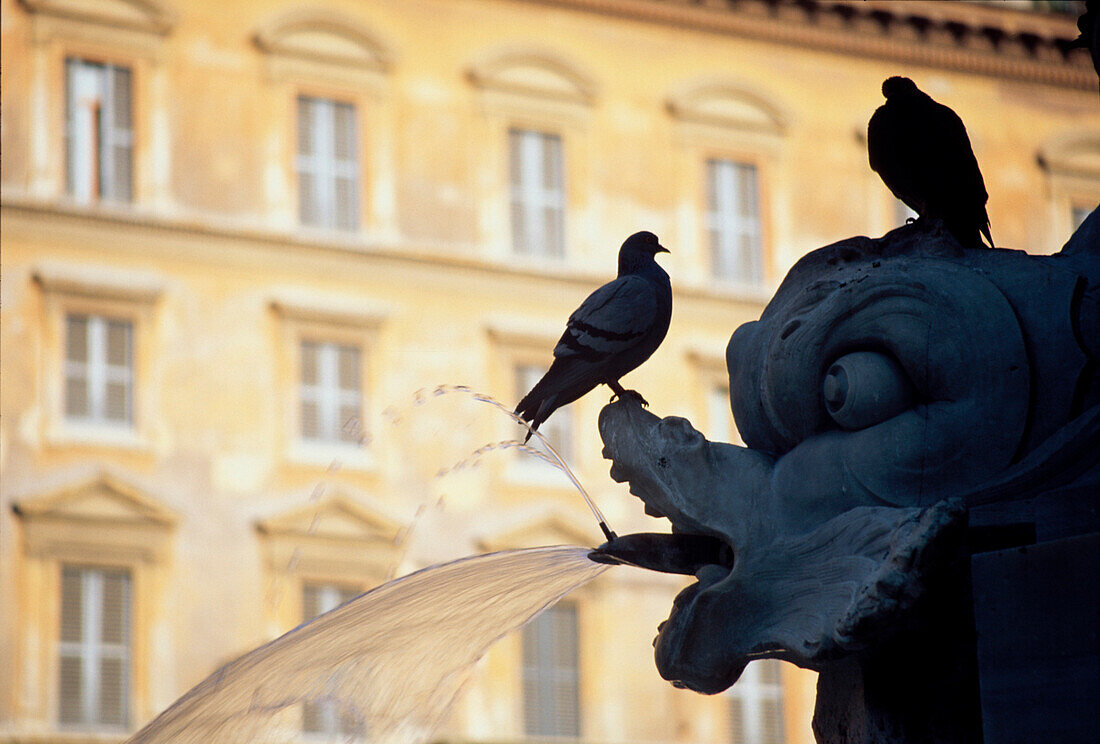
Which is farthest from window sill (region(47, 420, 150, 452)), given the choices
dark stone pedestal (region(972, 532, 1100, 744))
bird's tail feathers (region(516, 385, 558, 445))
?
dark stone pedestal (region(972, 532, 1100, 744))

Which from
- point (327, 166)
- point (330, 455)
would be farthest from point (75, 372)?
point (327, 166)

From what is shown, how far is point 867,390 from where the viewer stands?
2.96 meters

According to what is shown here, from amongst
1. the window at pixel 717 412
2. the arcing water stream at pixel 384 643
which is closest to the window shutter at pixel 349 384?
the window at pixel 717 412

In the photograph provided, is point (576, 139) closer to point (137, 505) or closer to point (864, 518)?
point (137, 505)

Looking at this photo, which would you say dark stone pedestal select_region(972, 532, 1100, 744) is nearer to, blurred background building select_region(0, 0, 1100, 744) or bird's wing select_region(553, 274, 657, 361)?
bird's wing select_region(553, 274, 657, 361)

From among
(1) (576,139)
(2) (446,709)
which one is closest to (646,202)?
(1) (576,139)

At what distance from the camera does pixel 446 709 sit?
13.7 feet

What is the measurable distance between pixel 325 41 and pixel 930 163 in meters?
20.4

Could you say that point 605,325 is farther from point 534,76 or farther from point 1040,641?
point 534,76

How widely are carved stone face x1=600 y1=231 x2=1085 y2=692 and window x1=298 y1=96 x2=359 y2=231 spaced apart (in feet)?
65.2

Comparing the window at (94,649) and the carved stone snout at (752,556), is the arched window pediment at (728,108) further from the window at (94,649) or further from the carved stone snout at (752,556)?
the carved stone snout at (752,556)

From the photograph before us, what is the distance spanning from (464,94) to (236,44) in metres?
2.67

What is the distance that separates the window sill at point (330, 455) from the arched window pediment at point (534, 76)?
4.54 metres

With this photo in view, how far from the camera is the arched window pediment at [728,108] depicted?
24906 millimetres
